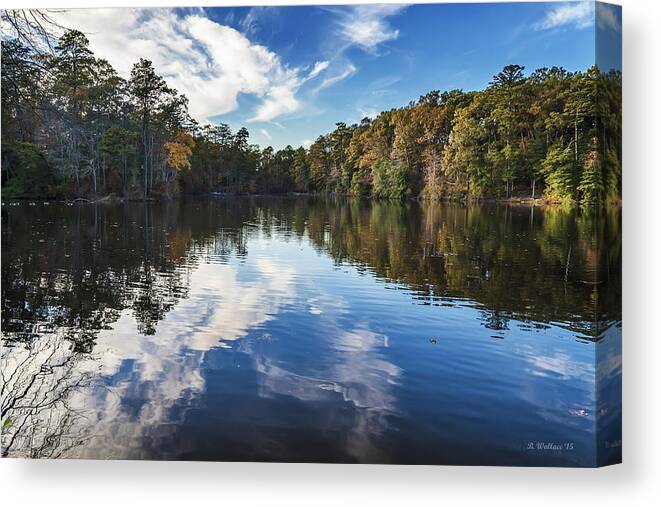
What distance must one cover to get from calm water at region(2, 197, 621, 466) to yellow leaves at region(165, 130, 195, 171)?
2.95 metres

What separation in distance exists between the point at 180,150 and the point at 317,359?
29.8 feet

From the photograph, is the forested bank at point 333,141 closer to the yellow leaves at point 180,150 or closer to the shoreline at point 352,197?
the yellow leaves at point 180,150

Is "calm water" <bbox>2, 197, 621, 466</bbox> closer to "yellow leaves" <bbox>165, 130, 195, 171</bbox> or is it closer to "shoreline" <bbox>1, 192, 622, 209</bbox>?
"shoreline" <bbox>1, 192, 622, 209</bbox>

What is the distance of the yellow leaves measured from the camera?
12.4 metres

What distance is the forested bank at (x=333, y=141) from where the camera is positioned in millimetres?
6395

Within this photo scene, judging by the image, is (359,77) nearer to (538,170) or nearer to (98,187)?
(538,170)

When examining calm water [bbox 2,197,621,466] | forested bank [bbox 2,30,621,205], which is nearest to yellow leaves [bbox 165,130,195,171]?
forested bank [bbox 2,30,621,205]

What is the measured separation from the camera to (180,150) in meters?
13.7

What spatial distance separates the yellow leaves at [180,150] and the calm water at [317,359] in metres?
2.95

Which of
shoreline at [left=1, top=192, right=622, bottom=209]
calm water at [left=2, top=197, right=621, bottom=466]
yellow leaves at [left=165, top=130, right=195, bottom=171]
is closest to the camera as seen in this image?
calm water at [left=2, top=197, right=621, bottom=466]

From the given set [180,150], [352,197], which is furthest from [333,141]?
[180,150]

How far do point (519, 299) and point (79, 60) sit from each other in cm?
799

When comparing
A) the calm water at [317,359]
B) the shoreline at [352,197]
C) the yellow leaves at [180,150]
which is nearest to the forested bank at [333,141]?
the yellow leaves at [180,150]

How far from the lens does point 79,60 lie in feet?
23.9
